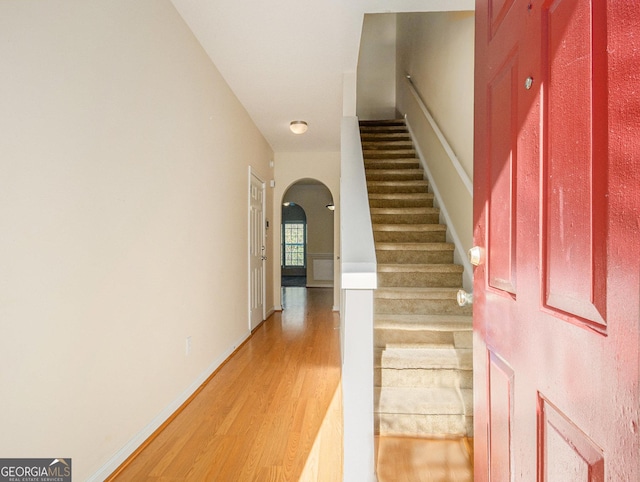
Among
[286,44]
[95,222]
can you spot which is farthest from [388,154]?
[95,222]

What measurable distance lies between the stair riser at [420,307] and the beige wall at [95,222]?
1.40 m

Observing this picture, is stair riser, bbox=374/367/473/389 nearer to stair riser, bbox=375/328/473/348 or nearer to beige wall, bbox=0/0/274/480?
stair riser, bbox=375/328/473/348

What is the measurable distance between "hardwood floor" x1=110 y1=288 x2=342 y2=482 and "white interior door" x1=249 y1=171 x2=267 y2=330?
3.24ft

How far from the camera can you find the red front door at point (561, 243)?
1.48 feet

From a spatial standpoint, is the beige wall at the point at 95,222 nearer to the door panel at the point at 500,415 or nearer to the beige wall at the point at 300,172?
the door panel at the point at 500,415

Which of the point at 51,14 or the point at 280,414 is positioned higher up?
the point at 51,14

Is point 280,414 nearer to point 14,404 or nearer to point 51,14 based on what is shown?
point 14,404

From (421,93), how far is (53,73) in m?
3.70

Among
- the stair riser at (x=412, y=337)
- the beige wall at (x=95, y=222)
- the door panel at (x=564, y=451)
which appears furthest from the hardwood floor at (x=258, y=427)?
the door panel at (x=564, y=451)

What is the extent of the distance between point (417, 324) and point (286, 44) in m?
2.27

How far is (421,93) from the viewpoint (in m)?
4.09

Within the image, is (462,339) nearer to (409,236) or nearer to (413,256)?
(413,256)

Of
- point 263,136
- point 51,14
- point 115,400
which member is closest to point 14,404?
point 115,400

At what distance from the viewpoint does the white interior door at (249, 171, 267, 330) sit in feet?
14.3
